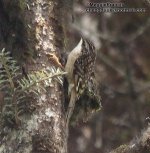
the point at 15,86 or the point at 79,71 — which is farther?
the point at 79,71

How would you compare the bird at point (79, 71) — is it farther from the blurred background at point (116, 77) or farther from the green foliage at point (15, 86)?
the blurred background at point (116, 77)

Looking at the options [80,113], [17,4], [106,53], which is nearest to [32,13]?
[17,4]

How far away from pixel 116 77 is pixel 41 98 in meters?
4.87

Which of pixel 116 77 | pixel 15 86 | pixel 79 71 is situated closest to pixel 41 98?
pixel 15 86

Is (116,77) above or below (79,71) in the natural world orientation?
below

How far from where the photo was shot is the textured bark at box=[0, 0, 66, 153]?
443 centimetres

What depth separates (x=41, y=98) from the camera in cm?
457

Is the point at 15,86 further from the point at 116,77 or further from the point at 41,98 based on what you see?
the point at 116,77

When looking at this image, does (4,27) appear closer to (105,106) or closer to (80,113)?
(80,113)

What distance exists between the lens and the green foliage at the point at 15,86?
406 cm

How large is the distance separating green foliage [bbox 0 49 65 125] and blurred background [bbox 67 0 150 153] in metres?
2.85

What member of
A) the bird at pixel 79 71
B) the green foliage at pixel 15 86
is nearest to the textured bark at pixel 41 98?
the green foliage at pixel 15 86

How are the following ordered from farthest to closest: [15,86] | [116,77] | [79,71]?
[116,77] → [79,71] → [15,86]

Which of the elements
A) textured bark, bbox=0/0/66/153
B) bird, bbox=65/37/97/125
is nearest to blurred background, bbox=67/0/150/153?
bird, bbox=65/37/97/125
